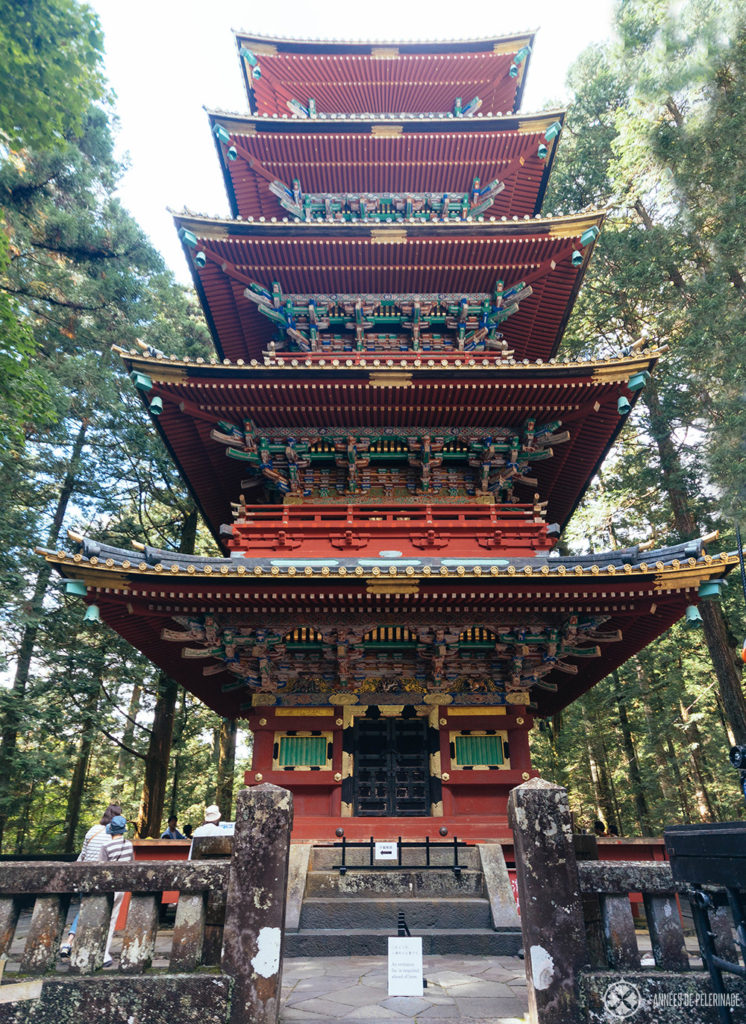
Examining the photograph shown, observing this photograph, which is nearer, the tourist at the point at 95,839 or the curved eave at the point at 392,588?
the tourist at the point at 95,839

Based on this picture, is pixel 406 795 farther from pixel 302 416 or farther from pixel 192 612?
pixel 302 416

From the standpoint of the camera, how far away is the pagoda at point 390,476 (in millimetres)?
11125

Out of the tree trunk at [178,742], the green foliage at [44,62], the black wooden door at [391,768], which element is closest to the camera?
the green foliage at [44,62]

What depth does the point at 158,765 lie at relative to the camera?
792 inches

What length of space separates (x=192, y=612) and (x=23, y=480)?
12.6 m

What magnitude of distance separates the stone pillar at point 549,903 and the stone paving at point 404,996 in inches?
27.4

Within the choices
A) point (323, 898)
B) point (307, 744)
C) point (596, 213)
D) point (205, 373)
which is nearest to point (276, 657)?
point (307, 744)

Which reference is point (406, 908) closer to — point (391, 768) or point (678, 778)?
point (391, 768)

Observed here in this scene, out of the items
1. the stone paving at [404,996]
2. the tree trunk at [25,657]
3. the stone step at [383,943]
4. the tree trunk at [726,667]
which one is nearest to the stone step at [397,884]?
the stone step at [383,943]

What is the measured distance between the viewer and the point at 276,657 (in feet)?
40.9

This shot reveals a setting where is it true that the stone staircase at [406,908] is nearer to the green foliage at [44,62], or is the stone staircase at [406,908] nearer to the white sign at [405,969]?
the white sign at [405,969]

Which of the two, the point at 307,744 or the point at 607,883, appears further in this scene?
the point at 307,744

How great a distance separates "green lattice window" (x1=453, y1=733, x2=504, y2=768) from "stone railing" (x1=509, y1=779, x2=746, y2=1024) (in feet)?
25.7

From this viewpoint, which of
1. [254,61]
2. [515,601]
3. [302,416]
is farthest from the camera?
[254,61]
